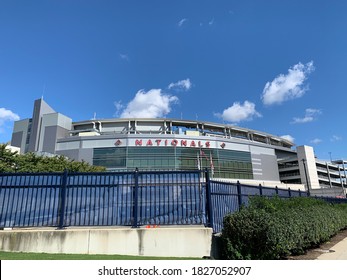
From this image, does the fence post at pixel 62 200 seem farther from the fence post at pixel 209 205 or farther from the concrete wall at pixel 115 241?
the fence post at pixel 209 205

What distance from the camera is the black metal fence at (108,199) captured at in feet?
27.3

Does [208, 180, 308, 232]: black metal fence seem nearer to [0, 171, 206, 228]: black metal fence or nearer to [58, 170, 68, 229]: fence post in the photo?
[0, 171, 206, 228]: black metal fence

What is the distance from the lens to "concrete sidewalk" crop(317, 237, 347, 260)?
7.28 m

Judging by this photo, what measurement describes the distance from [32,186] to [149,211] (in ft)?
11.9

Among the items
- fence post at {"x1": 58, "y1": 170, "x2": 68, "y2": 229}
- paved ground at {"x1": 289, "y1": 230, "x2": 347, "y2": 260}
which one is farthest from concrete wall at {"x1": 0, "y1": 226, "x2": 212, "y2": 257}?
paved ground at {"x1": 289, "y1": 230, "x2": 347, "y2": 260}

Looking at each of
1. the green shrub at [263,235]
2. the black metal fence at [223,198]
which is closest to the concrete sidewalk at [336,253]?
the green shrub at [263,235]

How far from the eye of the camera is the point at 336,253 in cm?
793

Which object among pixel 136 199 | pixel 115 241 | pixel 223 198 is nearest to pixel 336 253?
pixel 223 198

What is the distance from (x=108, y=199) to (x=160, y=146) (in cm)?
6008

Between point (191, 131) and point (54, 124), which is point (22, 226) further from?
point (54, 124)

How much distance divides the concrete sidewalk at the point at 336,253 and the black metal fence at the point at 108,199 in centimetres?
291

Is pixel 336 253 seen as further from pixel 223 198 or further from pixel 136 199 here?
pixel 136 199

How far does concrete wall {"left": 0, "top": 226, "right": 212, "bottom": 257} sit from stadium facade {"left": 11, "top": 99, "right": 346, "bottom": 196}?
2218 inches

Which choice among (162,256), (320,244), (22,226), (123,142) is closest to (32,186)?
(22,226)
